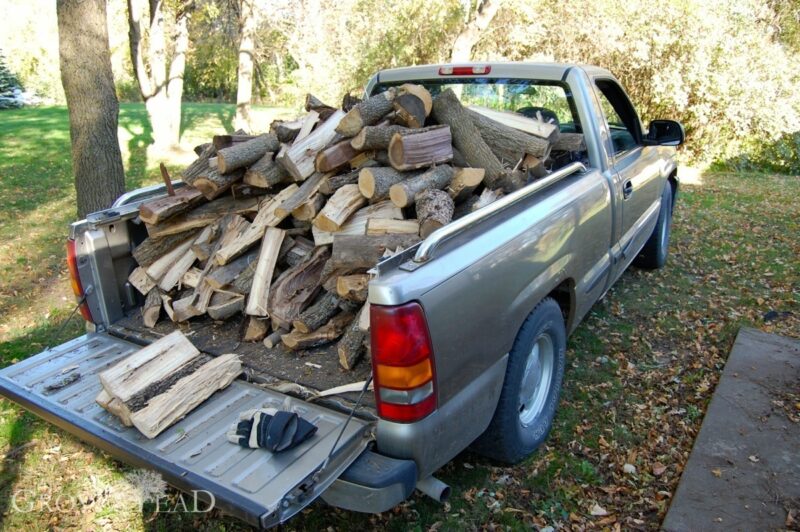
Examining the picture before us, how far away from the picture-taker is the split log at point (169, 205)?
11.4 feet

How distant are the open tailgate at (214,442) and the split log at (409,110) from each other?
1.82 meters

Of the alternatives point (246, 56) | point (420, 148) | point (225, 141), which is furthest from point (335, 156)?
point (246, 56)

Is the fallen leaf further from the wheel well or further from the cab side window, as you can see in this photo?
the cab side window

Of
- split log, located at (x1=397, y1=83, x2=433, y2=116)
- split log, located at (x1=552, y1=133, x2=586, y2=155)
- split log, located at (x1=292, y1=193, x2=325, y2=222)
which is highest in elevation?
split log, located at (x1=397, y1=83, x2=433, y2=116)

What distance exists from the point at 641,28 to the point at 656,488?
1140 cm

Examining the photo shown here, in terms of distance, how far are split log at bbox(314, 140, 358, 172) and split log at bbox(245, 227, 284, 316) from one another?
0.46m

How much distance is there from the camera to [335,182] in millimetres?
3434

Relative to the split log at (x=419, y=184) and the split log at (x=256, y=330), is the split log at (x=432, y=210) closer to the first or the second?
the split log at (x=419, y=184)

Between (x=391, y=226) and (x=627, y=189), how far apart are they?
1992mm

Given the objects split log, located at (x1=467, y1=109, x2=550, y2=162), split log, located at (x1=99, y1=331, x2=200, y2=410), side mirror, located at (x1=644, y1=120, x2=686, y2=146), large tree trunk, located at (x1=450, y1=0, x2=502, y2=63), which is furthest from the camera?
large tree trunk, located at (x1=450, y1=0, x2=502, y2=63)

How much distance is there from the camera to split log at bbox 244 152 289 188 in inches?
142

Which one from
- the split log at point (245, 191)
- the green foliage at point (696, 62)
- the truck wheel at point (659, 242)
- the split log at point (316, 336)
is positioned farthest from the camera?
the green foliage at point (696, 62)

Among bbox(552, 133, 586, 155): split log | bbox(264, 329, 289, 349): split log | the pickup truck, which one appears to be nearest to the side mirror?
the pickup truck

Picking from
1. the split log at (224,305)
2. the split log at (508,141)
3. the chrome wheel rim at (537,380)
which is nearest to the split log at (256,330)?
the split log at (224,305)
